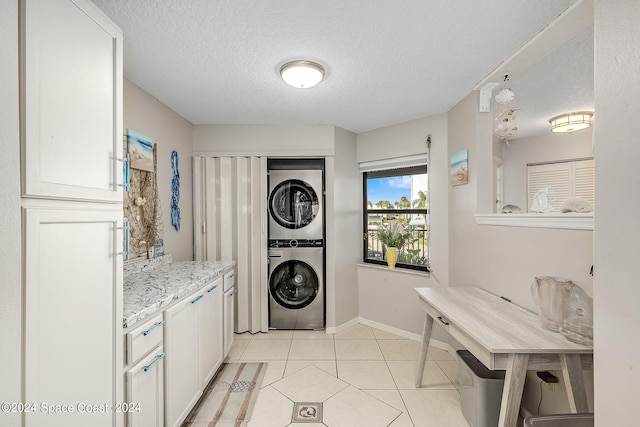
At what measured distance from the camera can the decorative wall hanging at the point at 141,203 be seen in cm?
201

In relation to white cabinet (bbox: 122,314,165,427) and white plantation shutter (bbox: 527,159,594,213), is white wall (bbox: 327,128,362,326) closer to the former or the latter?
white cabinet (bbox: 122,314,165,427)

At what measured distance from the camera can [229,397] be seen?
1.97 meters

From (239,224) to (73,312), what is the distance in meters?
2.10

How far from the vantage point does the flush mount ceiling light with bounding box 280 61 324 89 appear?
1.76 metres

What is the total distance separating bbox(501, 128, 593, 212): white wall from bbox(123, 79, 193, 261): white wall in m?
4.24

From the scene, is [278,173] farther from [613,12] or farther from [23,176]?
[613,12]

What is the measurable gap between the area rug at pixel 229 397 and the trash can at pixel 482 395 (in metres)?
1.49

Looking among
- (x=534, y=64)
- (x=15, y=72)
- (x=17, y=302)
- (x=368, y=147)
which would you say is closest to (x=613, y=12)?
(x=534, y=64)

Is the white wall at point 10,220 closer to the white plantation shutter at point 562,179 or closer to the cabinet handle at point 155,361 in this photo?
the cabinet handle at point 155,361

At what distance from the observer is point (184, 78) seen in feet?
6.55

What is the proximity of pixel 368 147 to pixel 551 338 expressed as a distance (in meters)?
2.60

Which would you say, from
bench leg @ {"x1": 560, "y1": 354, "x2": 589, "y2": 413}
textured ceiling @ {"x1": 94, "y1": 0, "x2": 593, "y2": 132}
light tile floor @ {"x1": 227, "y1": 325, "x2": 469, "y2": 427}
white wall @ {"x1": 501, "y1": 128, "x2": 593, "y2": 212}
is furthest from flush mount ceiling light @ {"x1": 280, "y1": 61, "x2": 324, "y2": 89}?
white wall @ {"x1": 501, "y1": 128, "x2": 593, "y2": 212}

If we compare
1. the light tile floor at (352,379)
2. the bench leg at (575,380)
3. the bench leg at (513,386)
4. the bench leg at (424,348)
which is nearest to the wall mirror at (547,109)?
the bench leg at (575,380)

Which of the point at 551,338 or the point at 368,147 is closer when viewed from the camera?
the point at 551,338
